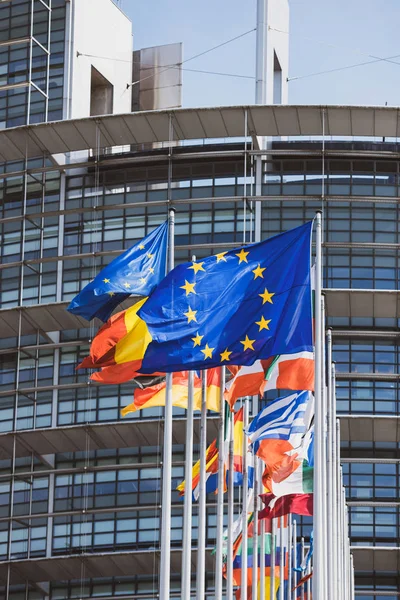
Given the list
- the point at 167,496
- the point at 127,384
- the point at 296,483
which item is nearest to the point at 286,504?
the point at 296,483

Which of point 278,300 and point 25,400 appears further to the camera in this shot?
point 25,400

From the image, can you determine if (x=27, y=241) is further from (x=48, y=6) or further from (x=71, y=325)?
(x=48, y=6)

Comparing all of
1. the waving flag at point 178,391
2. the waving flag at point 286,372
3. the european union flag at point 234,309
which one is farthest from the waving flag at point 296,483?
the european union flag at point 234,309

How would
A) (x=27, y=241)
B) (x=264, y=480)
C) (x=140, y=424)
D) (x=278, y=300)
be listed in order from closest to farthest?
(x=278, y=300) → (x=264, y=480) → (x=140, y=424) → (x=27, y=241)

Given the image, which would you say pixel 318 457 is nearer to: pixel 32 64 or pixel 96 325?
pixel 96 325

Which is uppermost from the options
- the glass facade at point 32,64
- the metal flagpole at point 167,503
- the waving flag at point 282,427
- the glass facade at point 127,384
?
the glass facade at point 32,64

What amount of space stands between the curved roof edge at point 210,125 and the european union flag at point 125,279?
3763 centimetres

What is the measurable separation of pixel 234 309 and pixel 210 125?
4098 cm

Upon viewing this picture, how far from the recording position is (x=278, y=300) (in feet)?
79.0

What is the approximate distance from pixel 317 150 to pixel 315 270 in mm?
39095

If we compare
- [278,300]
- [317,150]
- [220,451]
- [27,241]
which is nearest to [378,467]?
[317,150]

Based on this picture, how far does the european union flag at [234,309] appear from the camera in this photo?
78.3 feet

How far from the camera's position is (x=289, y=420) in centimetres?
3191

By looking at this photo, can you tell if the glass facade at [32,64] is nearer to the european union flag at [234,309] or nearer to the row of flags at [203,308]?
the row of flags at [203,308]
